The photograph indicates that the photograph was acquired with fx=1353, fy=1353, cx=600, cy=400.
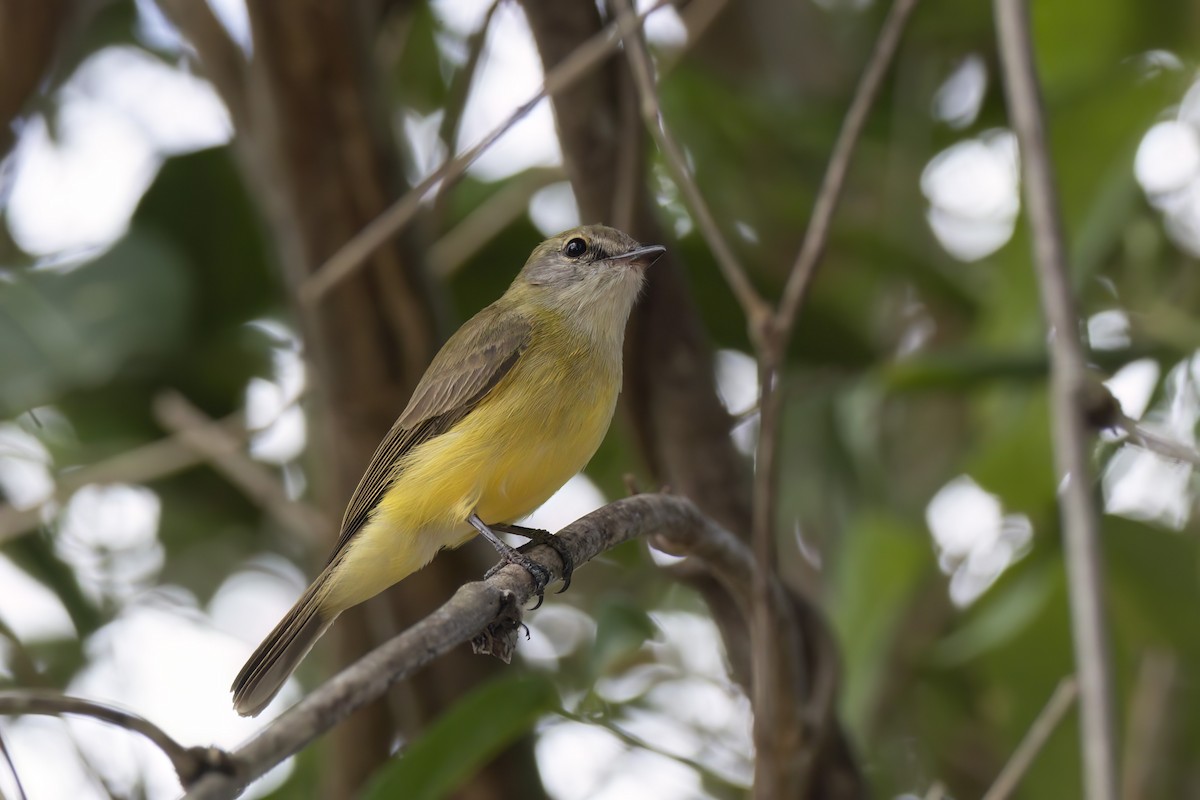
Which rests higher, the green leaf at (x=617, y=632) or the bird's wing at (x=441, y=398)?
the bird's wing at (x=441, y=398)

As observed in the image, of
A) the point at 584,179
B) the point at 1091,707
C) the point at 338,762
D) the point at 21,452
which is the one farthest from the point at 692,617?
the point at 1091,707

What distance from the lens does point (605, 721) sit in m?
2.88

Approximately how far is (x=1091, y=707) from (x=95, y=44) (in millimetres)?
4874

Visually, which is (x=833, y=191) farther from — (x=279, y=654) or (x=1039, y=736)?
(x=279, y=654)

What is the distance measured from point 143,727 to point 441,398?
6.31 ft

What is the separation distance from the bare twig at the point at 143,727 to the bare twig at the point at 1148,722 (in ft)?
11.5

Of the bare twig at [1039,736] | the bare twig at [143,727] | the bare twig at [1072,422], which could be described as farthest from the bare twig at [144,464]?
the bare twig at [143,727]

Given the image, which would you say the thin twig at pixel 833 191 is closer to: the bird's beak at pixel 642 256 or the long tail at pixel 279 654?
the bird's beak at pixel 642 256

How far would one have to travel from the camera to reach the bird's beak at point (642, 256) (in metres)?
3.20

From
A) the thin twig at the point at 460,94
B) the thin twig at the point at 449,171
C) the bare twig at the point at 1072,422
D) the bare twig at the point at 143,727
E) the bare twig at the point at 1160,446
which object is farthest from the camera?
the thin twig at the point at 460,94

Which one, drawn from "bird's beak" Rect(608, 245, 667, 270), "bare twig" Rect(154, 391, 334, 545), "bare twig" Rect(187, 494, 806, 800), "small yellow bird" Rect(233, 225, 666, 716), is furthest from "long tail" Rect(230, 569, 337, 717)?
"bird's beak" Rect(608, 245, 667, 270)

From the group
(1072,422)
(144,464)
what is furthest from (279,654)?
(1072,422)

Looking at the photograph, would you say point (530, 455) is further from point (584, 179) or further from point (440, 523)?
point (584, 179)

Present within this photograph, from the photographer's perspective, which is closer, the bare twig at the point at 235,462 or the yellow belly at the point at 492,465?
the yellow belly at the point at 492,465
